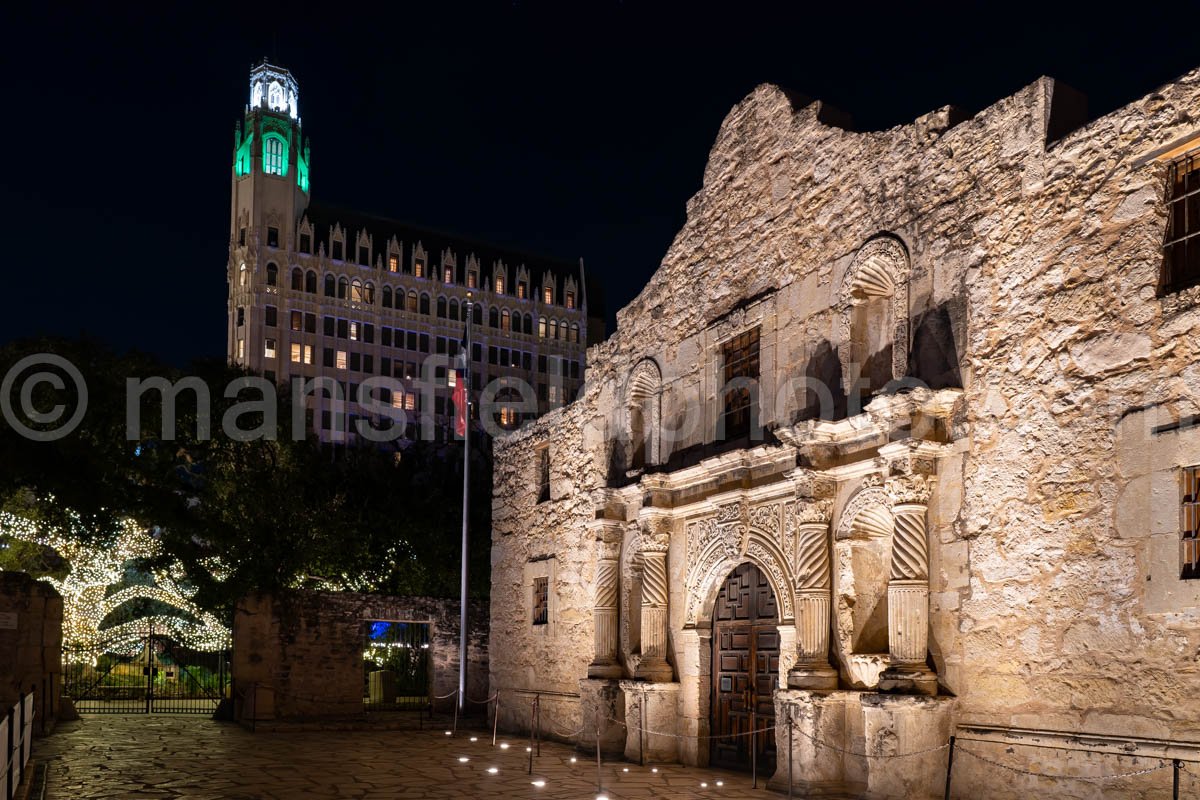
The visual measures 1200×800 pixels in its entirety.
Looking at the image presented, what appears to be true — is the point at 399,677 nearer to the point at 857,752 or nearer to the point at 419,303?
the point at 857,752

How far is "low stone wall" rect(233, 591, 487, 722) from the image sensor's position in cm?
2011

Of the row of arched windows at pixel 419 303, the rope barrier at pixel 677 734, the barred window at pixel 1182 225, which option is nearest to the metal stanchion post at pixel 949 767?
the rope barrier at pixel 677 734

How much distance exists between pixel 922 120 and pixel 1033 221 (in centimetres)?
223

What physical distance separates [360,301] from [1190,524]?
6904cm

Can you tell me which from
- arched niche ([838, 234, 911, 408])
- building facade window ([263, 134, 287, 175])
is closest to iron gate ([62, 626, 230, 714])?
arched niche ([838, 234, 911, 408])

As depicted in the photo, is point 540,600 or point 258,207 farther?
point 258,207

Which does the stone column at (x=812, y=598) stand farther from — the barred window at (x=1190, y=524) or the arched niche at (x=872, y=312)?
the barred window at (x=1190, y=524)

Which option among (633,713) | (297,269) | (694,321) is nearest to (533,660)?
(633,713)

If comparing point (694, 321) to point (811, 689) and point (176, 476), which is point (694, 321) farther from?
point (176, 476)

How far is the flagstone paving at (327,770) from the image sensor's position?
1170 cm

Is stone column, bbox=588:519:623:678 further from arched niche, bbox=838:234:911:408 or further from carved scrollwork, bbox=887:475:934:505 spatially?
carved scrollwork, bbox=887:475:934:505

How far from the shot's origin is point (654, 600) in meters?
15.4

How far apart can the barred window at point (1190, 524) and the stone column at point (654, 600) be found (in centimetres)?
782

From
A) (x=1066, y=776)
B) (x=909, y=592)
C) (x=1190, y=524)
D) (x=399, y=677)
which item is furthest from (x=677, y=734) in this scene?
(x=399, y=677)
